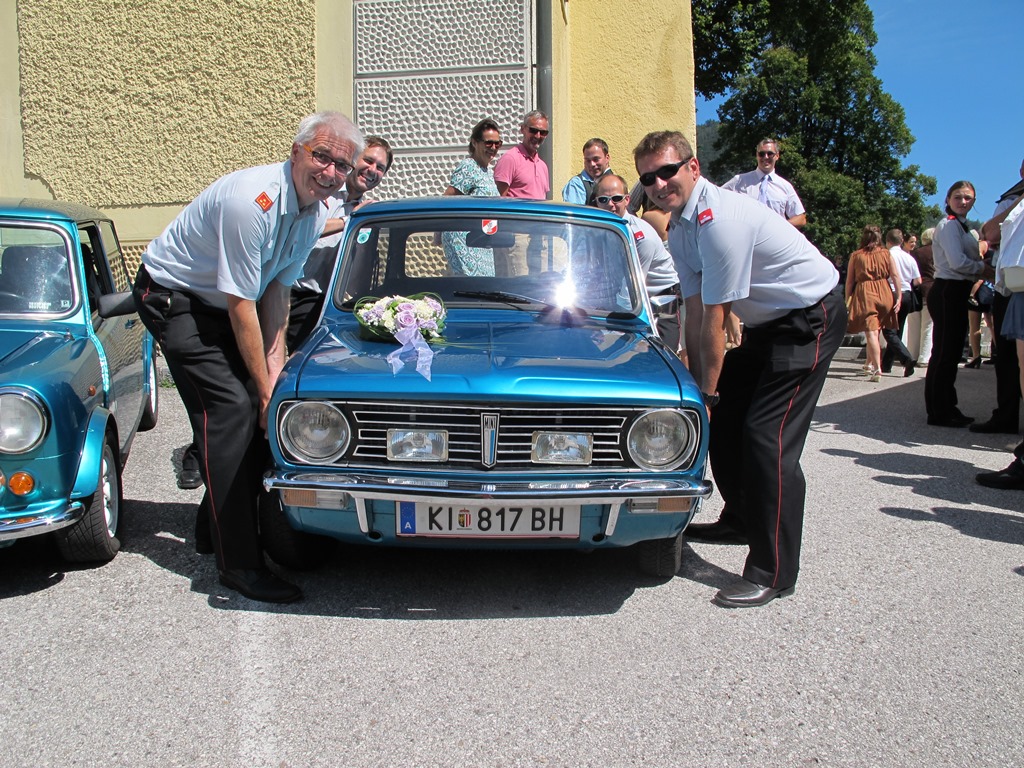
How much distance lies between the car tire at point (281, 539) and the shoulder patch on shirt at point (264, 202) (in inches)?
43.6

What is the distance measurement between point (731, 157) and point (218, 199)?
3728 centimetres

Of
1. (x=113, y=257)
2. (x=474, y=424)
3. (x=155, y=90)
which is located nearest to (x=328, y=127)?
(x=474, y=424)

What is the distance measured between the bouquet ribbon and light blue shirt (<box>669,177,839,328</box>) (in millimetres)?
1114

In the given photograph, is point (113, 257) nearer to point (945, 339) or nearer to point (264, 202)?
point (264, 202)

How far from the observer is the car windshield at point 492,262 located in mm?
4359

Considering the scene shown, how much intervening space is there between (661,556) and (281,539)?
5.12ft

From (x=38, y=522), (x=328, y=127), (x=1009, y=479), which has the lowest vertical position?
(x=1009, y=479)

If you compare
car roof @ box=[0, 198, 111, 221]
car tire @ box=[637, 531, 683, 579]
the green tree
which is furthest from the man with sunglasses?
the green tree

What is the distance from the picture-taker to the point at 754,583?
376 cm

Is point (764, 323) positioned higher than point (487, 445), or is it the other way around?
point (764, 323)

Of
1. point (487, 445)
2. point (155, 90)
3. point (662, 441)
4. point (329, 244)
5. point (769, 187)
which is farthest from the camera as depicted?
point (155, 90)

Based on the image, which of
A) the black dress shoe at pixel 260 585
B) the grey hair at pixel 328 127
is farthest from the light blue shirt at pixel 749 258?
the black dress shoe at pixel 260 585

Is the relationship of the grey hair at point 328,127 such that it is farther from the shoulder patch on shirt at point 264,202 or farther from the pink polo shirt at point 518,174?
the pink polo shirt at point 518,174

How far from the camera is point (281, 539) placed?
12.4ft
